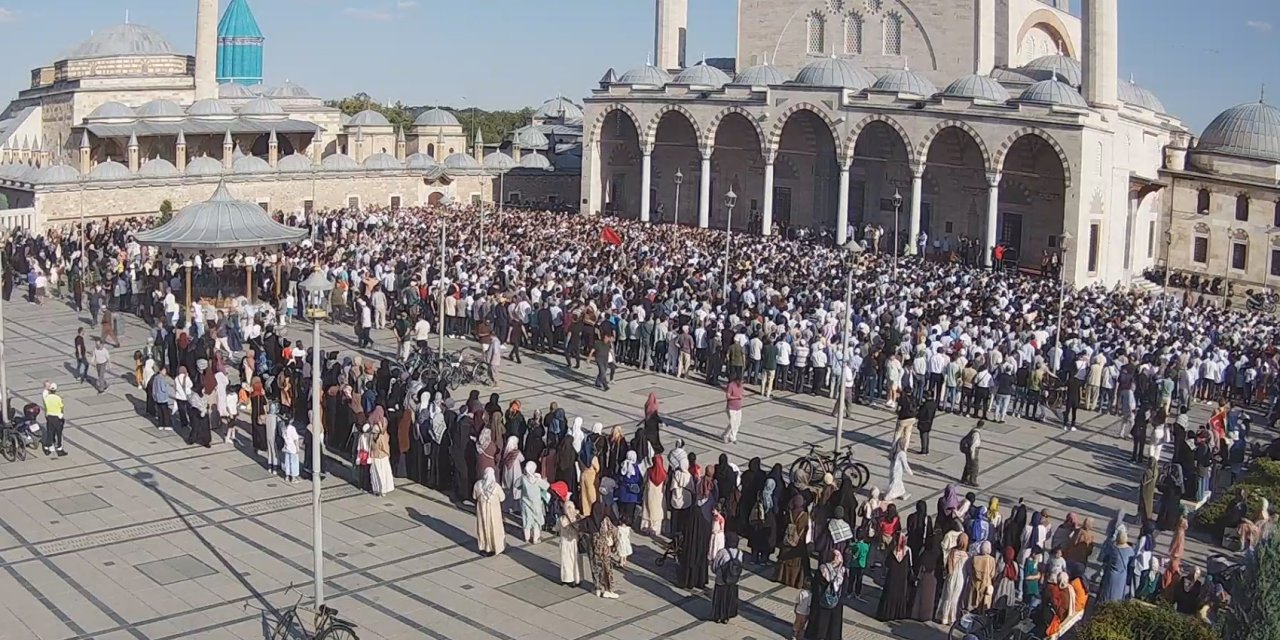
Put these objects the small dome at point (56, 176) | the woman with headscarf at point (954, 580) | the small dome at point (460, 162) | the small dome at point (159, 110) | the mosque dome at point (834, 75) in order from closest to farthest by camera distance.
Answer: the woman with headscarf at point (954, 580) → the small dome at point (56, 176) → the mosque dome at point (834, 75) → the small dome at point (159, 110) → the small dome at point (460, 162)

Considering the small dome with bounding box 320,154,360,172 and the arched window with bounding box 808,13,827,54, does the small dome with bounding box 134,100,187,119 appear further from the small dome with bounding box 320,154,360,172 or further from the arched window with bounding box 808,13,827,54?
the arched window with bounding box 808,13,827,54

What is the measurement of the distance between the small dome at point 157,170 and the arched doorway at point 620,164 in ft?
50.9

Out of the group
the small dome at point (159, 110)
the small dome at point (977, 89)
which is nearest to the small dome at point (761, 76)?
the small dome at point (977, 89)

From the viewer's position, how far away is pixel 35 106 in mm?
52750

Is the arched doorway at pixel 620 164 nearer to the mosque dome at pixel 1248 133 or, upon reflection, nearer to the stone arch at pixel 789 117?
the stone arch at pixel 789 117

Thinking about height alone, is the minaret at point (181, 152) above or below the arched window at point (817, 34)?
below

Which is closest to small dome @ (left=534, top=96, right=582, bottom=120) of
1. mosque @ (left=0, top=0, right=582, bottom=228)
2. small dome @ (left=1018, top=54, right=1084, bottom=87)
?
mosque @ (left=0, top=0, right=582, bottom=228)

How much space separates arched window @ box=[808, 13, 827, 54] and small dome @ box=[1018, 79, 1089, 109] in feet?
35.8

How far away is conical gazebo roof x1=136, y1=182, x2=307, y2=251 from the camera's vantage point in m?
26.8

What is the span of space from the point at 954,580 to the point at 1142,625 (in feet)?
6.44

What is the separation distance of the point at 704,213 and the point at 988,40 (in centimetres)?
1125

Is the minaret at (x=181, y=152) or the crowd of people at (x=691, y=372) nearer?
the crowd of people at (x=691, y=372)

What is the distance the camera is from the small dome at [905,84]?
4066 centimetres

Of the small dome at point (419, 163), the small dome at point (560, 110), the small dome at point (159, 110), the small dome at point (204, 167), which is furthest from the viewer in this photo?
the small dome at point (560, 110)
